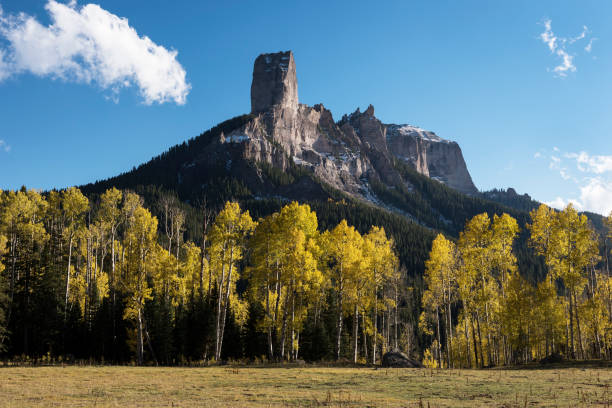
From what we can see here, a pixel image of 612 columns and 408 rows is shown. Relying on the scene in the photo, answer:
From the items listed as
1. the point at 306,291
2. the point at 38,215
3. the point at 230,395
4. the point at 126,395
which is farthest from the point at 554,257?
the point at 38,215

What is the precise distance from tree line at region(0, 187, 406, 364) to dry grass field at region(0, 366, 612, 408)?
9.28 metres

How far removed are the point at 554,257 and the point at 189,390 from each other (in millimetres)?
29543

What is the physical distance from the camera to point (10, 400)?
1443 cm

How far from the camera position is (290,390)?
56.3 feet

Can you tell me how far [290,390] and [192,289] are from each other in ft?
79.9

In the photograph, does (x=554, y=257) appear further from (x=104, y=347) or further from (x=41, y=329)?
(x=41, y=329)

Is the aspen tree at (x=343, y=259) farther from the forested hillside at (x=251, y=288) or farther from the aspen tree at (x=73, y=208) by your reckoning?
the aspen tree at (x=73, y=208)

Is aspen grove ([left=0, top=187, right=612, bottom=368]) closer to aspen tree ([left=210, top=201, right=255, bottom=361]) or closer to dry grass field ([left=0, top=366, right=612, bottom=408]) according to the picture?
aspen tree ([left=210, top=201, right=255, bottom=361])

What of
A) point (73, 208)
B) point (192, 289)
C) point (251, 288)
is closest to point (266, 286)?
point (251, 288)

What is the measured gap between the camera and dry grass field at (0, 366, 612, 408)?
44.7 feet

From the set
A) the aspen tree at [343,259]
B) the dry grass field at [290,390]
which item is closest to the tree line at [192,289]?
the aspen tree at [343,259]

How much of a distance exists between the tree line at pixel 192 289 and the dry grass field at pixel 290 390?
9.28m

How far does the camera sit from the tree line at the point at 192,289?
31.8m

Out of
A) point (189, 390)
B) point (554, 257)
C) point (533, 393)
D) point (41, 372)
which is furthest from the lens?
point (554, 257)
